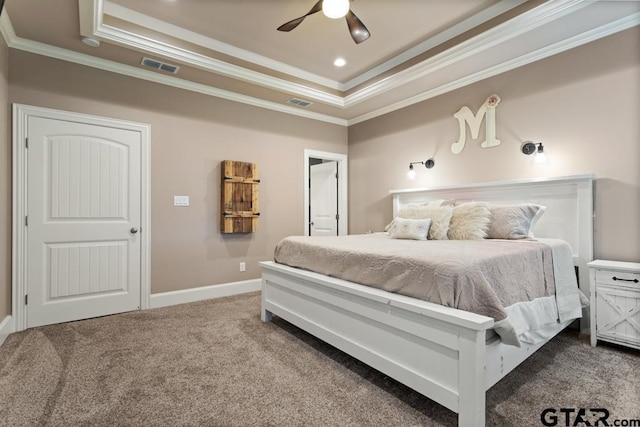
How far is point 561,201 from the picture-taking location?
2945 millimetres

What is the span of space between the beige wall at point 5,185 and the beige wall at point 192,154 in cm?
14

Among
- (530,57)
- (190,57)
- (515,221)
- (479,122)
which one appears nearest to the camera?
(515,221)

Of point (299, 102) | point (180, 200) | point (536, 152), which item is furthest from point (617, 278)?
point (180, 200)

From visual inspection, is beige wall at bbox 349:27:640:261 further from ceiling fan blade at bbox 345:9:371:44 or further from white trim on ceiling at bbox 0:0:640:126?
ceiling fan blade at bbox 345:9:371:44

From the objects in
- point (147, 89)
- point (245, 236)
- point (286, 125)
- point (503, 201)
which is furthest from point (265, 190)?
point (503, 201)

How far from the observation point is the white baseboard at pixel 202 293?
3615mm

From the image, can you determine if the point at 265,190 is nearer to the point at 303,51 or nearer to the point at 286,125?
the point at 286,125

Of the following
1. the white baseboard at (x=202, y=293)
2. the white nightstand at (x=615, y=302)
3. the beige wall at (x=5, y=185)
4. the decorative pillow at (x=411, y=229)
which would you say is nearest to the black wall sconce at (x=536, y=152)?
the white nightstand at (x=615, y=302)

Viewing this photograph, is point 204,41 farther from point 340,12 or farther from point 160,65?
point 340,12

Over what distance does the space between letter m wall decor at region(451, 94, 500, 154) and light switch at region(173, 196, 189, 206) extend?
332 cm

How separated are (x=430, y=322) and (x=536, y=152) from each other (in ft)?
8.19

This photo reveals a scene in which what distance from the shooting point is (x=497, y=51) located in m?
3.07

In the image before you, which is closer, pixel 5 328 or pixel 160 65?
pixel 5 328

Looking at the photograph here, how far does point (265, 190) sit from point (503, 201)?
2970 mm
